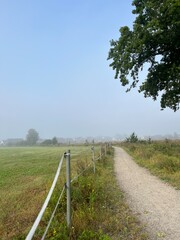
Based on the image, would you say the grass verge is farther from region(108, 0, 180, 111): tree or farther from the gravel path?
region(108, 0, 180, 111): tree

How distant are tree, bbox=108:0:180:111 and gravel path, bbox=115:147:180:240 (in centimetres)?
1067

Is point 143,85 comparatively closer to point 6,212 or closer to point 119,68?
point 119,68

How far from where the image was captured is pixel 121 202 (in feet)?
26.9

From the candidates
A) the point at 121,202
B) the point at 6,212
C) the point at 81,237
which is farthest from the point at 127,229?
the point at 6,212

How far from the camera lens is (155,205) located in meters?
7.82

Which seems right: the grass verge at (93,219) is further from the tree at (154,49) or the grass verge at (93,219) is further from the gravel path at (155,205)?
the tree at (154,49)

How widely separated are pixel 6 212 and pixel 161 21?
15850 mm

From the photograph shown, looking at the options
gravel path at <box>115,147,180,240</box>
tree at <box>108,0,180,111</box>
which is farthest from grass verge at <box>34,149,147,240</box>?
tree at <box>108,0,180,111</box>

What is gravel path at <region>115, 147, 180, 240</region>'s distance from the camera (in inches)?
226

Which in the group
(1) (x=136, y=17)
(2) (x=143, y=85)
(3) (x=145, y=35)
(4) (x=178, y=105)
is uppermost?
(1) (x=136, y=17)

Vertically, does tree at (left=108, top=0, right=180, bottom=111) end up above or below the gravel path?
above

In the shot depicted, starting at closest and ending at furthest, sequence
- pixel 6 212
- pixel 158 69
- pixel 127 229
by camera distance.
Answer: pixel 127 229 < pixel 6 212 < pixel 158 69

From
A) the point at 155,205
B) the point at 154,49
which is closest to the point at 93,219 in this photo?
the point at 155,205

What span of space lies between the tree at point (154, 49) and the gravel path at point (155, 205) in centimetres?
1067
